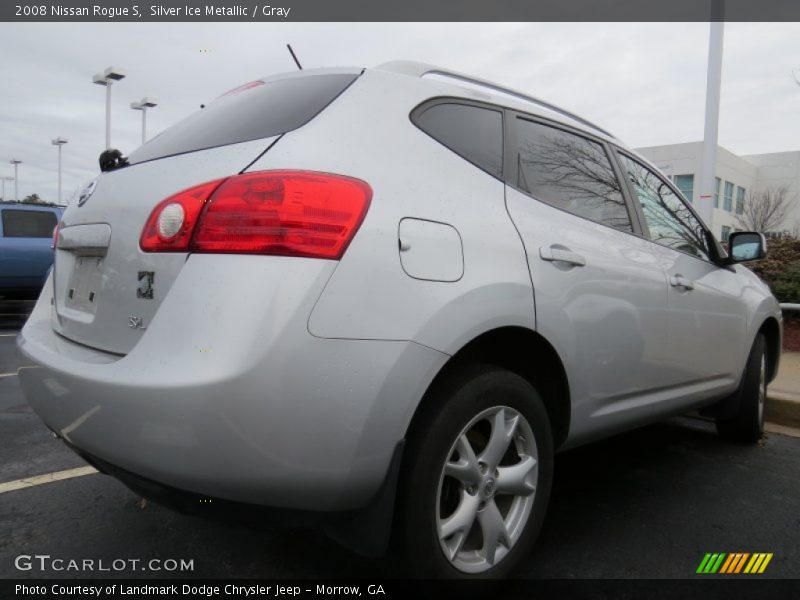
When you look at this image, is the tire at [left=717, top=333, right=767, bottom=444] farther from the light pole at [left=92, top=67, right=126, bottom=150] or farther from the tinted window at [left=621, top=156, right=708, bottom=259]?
the light pole at [left=92, top=67, right=126, bottom=150]

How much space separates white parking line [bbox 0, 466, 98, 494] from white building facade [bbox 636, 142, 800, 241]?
39997 millimetres

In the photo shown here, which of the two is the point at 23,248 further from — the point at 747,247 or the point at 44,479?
the point at 747,247

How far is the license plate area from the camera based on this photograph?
6.49 ft

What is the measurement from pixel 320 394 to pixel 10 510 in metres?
1.95

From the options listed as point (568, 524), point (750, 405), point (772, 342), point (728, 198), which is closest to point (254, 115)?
point (568, 524)

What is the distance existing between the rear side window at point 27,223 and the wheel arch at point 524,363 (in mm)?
10815

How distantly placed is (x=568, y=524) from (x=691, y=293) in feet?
4.20

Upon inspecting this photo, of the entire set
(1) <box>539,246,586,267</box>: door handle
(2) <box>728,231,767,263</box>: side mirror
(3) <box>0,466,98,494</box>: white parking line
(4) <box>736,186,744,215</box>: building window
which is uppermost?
(4) <box>736,186,744,215</box>: building window

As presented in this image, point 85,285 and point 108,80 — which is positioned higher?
point 108,80

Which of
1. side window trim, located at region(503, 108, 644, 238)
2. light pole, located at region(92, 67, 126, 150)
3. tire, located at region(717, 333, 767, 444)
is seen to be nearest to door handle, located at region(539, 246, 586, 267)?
side window trim, located at region(503, 108, 644, 238)

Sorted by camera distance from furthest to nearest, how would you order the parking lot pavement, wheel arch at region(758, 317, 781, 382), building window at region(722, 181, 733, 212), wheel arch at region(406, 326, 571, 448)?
building window at region(722, 181, 733, 212), wheel arch at region(758, 317, 781, 382), the parking lot pavement, wheel arch at region(406, 326, 571, 448)

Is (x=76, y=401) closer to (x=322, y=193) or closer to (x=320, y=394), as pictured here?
(x=320, y=394)

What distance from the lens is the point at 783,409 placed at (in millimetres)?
4695

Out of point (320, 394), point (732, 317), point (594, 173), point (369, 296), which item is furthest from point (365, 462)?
point (732, 317)
